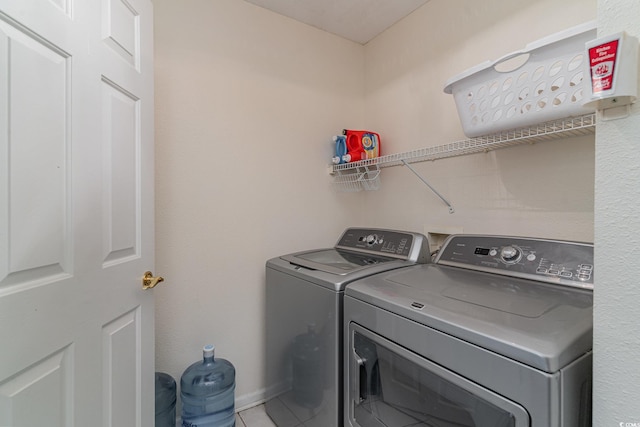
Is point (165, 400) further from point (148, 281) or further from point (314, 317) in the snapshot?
point (314, 317)

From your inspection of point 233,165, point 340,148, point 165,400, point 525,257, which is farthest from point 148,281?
point 525,257

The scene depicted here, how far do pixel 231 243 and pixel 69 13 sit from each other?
1.25 metres

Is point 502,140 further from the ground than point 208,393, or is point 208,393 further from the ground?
point 502,140

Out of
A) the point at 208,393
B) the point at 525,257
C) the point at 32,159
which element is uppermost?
the point at 32,159

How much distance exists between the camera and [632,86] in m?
0.51

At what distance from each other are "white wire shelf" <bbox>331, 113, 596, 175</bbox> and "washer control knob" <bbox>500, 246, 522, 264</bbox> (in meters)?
0.47

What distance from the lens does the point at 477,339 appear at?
0.72 meters

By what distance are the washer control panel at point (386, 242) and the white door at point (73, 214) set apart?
1214 mm

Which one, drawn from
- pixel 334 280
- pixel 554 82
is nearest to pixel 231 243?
pixel 334 280

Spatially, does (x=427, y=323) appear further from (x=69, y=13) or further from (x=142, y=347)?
(x=69, y=13)

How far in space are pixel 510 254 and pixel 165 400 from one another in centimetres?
182

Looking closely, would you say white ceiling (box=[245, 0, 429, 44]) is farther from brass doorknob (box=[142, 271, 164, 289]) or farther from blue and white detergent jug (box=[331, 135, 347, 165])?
brass doorknob (box=[142, 271, 164, 289])

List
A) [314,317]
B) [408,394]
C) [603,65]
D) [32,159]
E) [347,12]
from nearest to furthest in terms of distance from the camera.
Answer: [603,65] → [32,159] → [408,394] → [314,317] → [347,12]

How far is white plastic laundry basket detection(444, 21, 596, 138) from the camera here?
36.5 inches
